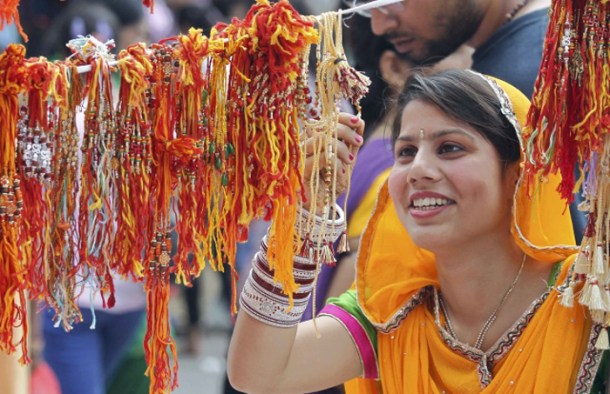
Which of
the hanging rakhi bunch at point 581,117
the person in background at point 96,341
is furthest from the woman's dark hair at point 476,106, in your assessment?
the person in background at point 96,341

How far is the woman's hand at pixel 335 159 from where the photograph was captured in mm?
1725

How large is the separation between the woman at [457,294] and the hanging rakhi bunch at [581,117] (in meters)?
0.19

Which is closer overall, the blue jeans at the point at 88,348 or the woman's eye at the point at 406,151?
the woman's eye at the point at 406,151

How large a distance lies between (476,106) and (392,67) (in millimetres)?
1087

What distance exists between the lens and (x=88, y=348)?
2.88 metres

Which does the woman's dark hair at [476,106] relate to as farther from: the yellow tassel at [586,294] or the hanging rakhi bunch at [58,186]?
the hanging rakhi bunch at [58,186]

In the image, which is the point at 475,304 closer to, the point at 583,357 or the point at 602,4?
the point at 583,357

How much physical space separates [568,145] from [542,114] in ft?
0.21

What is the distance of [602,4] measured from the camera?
5.06ft

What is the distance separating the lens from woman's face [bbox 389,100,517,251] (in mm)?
A: 1939

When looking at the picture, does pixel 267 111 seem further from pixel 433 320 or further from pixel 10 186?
pixel 433 320

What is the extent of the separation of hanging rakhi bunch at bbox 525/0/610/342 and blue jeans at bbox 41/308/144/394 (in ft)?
5.15

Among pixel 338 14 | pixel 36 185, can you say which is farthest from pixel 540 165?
pixel 36 185

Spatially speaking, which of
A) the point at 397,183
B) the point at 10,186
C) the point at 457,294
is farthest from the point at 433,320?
the point at 10,186
